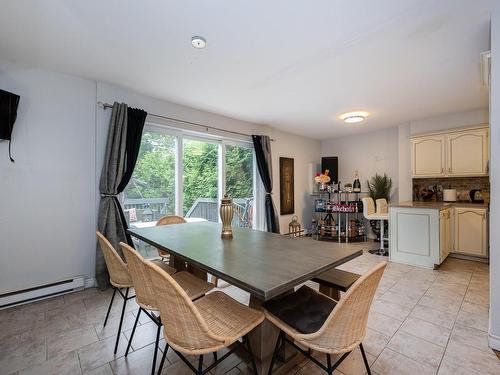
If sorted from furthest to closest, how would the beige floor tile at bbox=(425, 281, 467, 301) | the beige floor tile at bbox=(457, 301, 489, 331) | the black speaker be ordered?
the black speaker < the beige floor tile at bbox=(425, 281, 467, 301) < the beige floor tile at bbox=(457, 301, 489, 331)

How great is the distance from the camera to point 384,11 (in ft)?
5.58

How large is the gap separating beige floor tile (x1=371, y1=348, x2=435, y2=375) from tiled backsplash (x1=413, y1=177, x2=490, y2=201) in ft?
12.3

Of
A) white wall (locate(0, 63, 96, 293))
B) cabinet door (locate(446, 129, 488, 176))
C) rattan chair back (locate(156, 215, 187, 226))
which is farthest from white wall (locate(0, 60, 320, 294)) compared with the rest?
cabinet door (locate(446, 129, 488, 176))

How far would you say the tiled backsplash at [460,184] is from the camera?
407 centimetres

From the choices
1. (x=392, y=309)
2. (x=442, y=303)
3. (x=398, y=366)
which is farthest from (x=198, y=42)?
(x=442, y=303)

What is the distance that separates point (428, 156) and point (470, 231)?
139 centimetres

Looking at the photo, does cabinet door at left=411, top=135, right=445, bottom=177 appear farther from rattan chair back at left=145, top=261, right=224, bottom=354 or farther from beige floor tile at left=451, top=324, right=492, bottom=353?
rattan chair back at left=145, top=261, right=224, bottom=354

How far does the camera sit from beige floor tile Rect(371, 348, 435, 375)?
152 cm

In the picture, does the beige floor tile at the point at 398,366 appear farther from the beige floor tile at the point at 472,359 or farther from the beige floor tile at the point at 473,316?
the beige floor tile at the point at 473,316

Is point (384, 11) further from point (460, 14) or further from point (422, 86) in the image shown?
point (422, 86)

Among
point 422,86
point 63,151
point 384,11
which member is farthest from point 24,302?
point 422,86

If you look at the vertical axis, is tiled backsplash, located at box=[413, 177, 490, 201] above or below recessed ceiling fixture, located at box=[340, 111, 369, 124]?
below

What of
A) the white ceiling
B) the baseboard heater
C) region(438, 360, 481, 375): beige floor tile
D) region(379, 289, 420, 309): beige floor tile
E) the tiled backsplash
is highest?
the white ceiling

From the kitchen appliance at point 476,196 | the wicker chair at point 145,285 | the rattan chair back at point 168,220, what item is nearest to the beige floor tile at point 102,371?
the wicker chair at point 145,285
